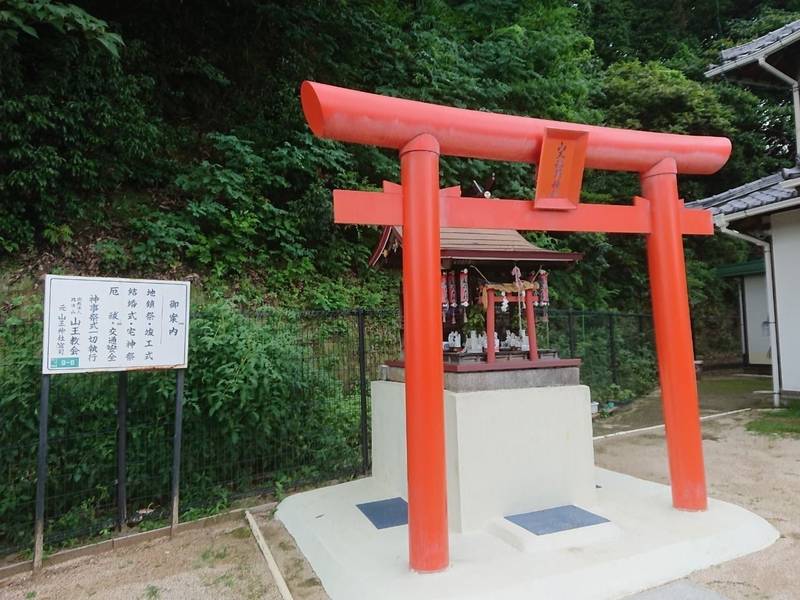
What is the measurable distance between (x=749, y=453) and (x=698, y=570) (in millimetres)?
3700

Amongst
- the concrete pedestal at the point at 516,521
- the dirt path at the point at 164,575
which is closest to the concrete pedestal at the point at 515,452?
the concrete pedestal at the point at 516,521

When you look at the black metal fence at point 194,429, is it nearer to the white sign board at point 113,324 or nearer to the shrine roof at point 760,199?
the white sign board at point 113,324

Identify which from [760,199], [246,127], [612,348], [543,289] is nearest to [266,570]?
[543,289]

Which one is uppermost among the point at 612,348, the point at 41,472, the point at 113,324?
the point at 113,324

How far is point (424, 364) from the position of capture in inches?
133

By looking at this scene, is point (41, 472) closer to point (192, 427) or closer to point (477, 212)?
point (192, 427)

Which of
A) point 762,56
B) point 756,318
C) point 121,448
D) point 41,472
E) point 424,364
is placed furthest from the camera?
point 756,318

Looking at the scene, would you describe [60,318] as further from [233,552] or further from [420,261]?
[420,261]

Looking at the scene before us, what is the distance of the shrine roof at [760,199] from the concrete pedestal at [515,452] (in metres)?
5.36

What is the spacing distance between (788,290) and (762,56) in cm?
400

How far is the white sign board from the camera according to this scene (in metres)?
3.99

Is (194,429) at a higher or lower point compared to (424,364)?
lower

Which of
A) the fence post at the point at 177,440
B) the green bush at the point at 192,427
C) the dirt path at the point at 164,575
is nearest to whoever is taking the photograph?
the dirt path at the point at 164,575

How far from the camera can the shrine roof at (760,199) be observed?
7.88 meters
